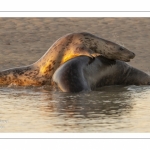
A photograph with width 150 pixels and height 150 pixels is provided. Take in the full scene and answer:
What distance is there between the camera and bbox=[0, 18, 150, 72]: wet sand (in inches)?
637

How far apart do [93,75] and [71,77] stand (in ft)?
2.73

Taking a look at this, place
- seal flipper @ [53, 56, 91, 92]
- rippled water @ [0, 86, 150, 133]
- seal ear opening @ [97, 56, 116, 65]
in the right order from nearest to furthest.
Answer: rippled water @ [0, 86, 150, 133]
seal flipper @ [53, 56, 91, 92]
seal ear opening @ [97, 56, 116, 65]

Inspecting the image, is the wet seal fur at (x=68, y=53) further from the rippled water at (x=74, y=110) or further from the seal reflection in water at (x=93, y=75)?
the rippled water at (x=74, y=110)

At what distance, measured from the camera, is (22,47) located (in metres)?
16.6

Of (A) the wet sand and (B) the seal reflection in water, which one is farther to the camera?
(A) the wet sand

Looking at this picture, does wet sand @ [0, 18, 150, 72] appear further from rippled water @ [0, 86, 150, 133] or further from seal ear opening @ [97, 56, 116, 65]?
rippled water @ [0, 86, 150, 133]

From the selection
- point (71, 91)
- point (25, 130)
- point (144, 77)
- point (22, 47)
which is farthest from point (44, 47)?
point (25, 130)

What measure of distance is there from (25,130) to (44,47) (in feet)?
27.8

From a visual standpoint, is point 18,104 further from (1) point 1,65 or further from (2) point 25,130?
(1) point 1,65

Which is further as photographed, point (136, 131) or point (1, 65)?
point (1, 65)

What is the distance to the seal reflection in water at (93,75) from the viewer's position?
11281 mm

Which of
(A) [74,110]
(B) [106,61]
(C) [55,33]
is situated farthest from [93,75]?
(C) [55,33]

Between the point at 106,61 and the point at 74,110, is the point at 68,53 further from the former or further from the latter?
the point at 74,110

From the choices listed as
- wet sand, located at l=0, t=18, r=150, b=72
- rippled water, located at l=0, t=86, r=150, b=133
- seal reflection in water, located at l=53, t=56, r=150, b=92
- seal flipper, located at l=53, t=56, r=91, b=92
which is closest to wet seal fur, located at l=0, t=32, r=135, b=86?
seal reflection in water, located at l=53, t=56, r=150, b=92
